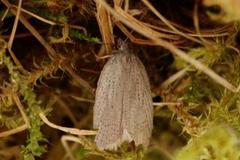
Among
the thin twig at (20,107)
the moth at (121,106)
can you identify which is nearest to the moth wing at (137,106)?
the moth at (121,106)

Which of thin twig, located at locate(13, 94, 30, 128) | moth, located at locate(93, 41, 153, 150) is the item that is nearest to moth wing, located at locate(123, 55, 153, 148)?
moth, located at locate(93, 41, 153, 150)

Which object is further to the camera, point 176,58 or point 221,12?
point 176,58

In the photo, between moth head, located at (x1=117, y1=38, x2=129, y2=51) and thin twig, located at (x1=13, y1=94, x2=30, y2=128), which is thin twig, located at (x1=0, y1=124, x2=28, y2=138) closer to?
thin twig, located at (x1=13, y1=94, x2=30, y2=128)

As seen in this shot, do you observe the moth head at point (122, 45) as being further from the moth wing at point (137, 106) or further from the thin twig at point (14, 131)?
A: the thin twig at point (14, 131)

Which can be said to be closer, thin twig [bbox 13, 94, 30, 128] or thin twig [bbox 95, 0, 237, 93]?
thin twig [bbox 95, 0, 237, 93]

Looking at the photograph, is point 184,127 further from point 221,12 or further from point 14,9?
point 14,9

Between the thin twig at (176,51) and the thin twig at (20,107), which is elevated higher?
the thin twig at (176,51)

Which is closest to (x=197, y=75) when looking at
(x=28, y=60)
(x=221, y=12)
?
(x=221, y=12)

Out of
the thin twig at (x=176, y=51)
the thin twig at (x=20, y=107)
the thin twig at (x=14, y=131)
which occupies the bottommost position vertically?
the thin twig at (x=14, y=131)

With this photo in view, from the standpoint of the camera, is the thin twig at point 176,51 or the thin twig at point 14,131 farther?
the thin twig at point 14,131
